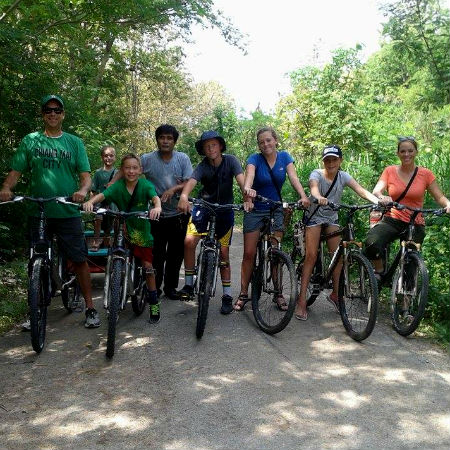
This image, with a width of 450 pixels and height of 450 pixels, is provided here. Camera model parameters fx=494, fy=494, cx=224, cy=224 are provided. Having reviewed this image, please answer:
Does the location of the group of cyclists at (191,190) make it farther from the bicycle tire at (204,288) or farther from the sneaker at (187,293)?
the bicycle tire at (204,288)

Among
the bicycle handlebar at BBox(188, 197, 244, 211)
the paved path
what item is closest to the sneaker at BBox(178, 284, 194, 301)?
the paved path

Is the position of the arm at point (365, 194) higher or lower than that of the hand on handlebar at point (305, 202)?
higher

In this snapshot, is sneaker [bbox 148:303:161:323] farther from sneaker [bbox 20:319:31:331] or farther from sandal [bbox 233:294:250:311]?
sneaker [bbox 20:319:31:331]

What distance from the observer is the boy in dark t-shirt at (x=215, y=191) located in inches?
213

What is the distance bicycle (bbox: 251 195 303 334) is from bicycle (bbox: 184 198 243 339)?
0.49m

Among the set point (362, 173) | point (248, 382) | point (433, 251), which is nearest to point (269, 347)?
point (248, 382)

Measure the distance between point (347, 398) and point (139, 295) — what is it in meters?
2.69

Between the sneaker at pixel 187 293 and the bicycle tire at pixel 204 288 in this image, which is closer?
the bicycle tire at pixel 204 288

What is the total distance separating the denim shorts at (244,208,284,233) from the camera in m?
5.49

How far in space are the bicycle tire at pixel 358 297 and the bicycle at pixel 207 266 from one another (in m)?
1.27

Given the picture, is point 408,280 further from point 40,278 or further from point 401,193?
point 40,278

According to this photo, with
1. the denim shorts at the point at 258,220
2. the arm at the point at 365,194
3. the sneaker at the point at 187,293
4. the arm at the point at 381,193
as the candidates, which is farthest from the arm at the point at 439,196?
the sneaker at the point at 187,293

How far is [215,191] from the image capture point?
555cm

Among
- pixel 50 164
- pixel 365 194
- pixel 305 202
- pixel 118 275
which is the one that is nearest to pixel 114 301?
pixel 118 275
